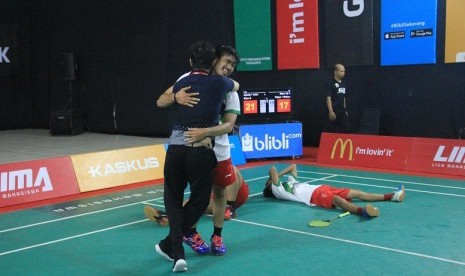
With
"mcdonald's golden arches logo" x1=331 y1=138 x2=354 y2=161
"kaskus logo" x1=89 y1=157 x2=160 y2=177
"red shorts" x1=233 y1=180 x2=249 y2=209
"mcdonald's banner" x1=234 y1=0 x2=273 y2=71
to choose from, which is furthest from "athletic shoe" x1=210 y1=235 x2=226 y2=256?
"mcdonald's banner" x1=234 y1=0 x2=273 y2=71

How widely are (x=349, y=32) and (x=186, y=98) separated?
7874 millimetres

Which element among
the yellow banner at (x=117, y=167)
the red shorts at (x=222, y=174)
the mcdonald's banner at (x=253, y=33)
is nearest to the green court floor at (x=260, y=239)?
the red shorts at (x=222, y=174)

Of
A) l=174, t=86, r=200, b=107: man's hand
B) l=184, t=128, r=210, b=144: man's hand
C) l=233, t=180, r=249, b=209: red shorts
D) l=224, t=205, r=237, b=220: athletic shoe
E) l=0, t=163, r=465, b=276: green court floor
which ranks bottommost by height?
→ l=0, t=163, r=465, b=276: green court floor

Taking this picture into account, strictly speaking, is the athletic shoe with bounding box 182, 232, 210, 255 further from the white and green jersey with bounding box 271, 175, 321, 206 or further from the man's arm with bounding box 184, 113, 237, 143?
the white and green jersey with bounding box 271, 175, 321, 206

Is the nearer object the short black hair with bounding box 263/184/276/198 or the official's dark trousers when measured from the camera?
the official's dark trousers

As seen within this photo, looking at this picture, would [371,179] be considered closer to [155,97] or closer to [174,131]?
[174,131]

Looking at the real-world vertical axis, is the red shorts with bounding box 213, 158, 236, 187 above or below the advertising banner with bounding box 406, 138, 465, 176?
above

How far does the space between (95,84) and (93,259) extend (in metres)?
11.1

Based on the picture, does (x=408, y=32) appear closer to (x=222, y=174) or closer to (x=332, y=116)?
(x=332, y=116)

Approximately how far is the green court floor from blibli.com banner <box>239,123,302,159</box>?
3.29 meters

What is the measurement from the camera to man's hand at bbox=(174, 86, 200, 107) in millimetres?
4336

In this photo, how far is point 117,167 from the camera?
8.79 metres

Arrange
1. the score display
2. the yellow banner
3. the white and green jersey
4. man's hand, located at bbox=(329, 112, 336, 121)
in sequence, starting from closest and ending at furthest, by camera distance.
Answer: the white and green jersey < the yellow banner < man's hand, located at bbox=(329, 112, 336, 121) < the score display

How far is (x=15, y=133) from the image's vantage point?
1609cm
